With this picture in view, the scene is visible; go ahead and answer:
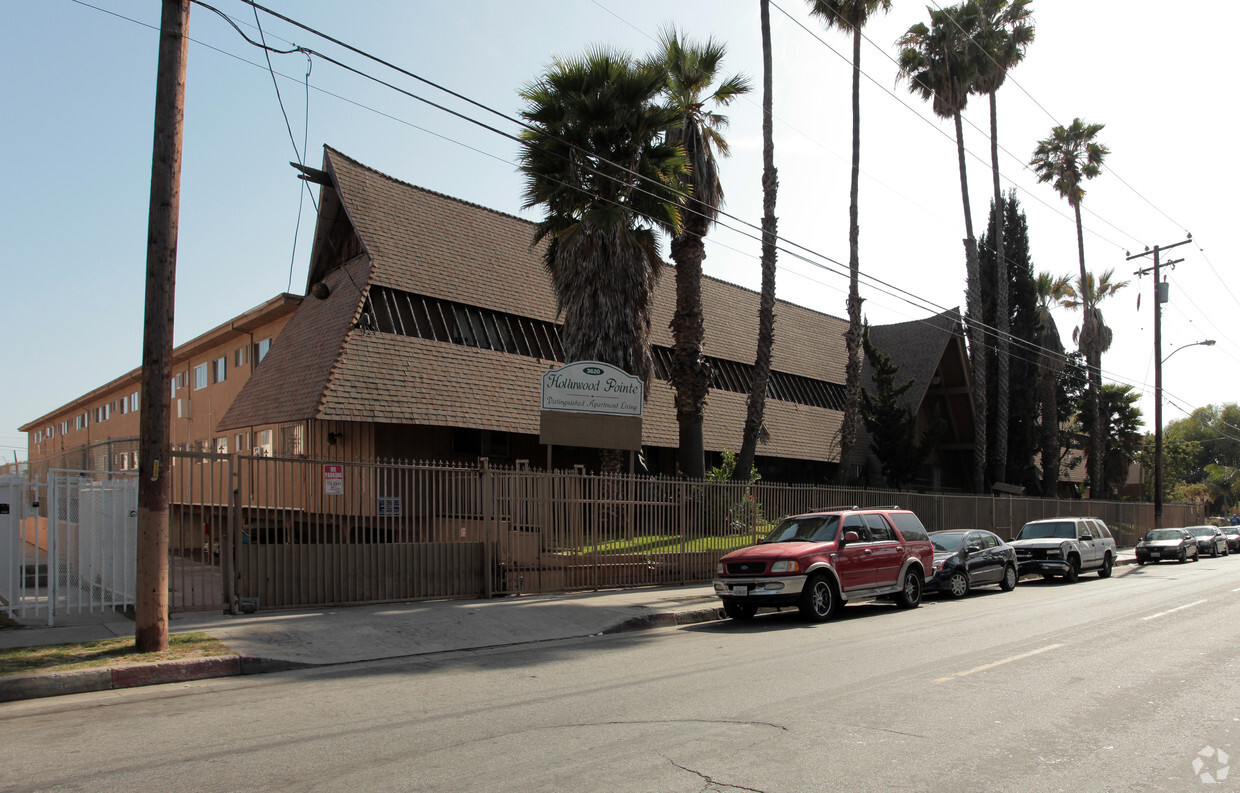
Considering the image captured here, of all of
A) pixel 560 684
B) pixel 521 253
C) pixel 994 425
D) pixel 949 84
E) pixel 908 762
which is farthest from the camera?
pixel 994 425

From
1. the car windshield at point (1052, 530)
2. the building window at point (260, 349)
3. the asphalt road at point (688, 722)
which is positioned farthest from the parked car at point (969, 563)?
the building window at point (260, 349)

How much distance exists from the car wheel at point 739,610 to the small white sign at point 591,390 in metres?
4.82

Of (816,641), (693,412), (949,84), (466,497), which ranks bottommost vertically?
(816,641)

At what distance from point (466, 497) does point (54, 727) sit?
800 cm

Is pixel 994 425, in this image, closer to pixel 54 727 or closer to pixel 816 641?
pixel 816 641

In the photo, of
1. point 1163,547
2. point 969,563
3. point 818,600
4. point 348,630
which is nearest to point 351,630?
point 348,630

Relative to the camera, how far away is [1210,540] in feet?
117

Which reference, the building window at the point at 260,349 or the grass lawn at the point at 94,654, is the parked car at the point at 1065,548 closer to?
the grass lawn at the point at 94,654

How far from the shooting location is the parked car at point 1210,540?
3503 centimetres

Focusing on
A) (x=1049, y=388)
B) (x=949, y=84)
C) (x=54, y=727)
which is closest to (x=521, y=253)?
(x=949, y=84)

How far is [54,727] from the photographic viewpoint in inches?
276

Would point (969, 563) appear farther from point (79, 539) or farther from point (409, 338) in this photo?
point (79, 539)

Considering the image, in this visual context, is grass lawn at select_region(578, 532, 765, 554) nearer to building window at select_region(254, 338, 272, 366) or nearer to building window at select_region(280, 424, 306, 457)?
building window at select_region(280, 424, 306, 457)

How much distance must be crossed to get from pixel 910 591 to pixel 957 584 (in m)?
2.66
